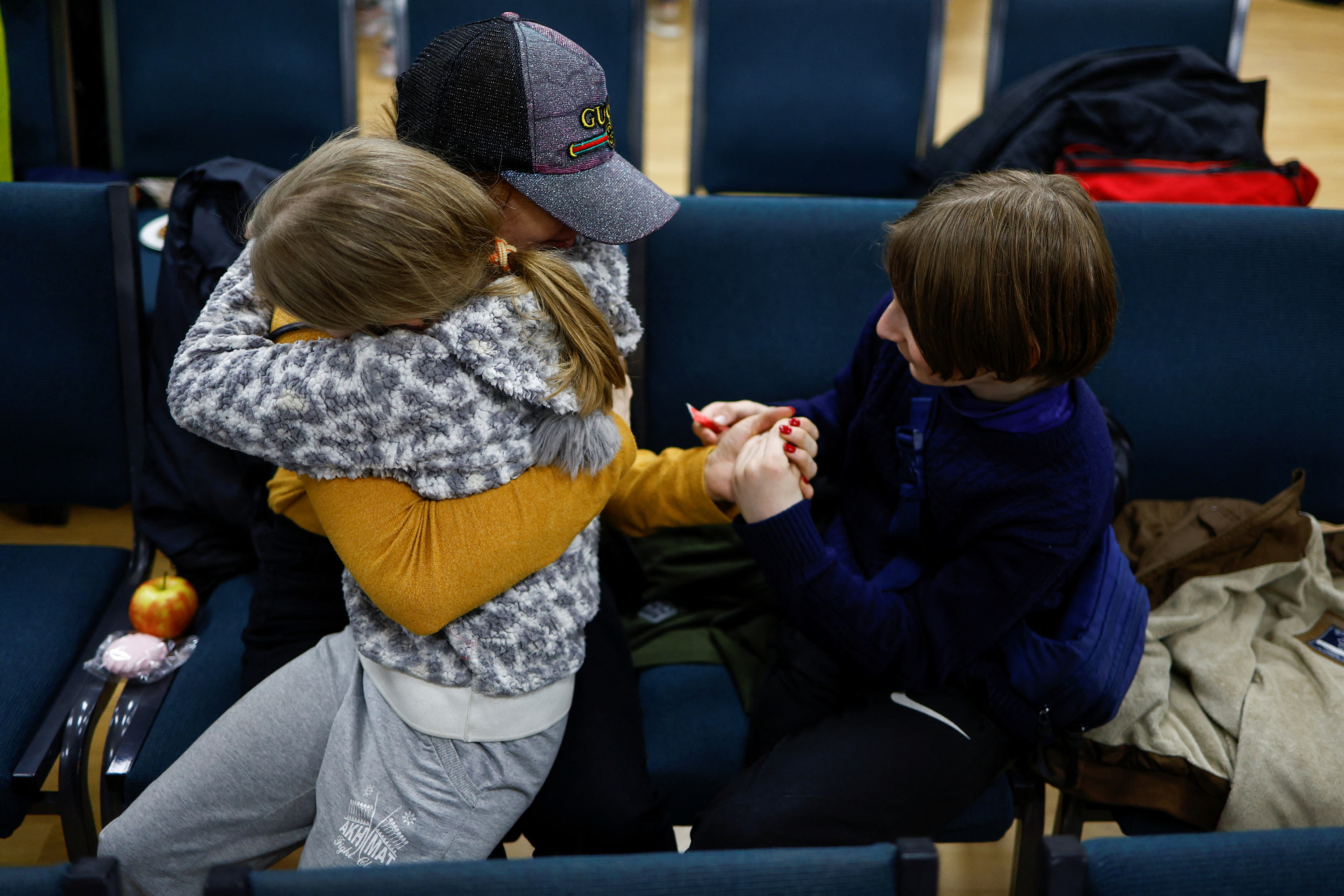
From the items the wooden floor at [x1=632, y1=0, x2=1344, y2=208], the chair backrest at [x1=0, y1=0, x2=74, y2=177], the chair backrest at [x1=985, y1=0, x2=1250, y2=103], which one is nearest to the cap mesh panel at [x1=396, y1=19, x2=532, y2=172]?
the chair backrest at [x1=0, y1=0, x2=74, y2=177]

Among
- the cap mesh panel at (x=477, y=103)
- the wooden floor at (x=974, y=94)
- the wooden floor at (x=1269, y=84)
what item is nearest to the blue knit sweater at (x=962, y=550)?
the cap mesh panel at (x=477, y=103)

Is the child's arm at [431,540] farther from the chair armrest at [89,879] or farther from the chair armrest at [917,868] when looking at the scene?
the chair armrest at [917,868]

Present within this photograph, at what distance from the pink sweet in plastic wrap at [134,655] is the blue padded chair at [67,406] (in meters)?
0.03

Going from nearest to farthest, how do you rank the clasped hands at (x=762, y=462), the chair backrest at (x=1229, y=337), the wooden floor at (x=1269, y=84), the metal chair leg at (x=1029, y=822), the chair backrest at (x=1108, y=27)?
the clasped hands at (x=762, y=462) → the metal chair leg at (x=1029, y=822) → the chair backrest at (x=1229, y=337) → the chair backrest at (x=1108, y=27) → the wooden floor at (x=1269, y=84)

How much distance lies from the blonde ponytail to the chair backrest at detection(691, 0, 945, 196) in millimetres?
1628

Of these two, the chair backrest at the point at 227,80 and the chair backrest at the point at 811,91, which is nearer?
the chair backrest at the point at 227,80

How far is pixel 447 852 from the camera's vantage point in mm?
1067

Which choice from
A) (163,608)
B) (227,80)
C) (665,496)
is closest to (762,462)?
(665,496)

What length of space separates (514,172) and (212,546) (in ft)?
2.70

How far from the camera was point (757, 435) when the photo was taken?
1.27 m

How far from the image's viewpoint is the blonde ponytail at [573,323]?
1015mm

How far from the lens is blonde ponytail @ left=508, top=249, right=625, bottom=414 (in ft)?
3.33

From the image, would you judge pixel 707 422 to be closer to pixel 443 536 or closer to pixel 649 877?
pixel 443 536

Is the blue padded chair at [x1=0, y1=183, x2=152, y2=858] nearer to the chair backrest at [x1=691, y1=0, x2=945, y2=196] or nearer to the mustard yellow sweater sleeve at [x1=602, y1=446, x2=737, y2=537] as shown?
the mustard yellow sweater sleeve at [x1=602, y1=446, x2=737, y2=537]
